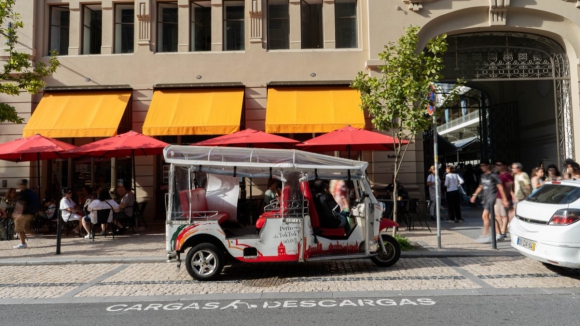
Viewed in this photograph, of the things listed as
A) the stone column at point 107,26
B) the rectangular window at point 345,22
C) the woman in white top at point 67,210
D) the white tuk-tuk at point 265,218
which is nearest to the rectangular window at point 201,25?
the stone column at point 107,26

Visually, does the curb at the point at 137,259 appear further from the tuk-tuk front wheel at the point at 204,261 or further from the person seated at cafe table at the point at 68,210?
the person seated at cafe table at the point at 68,210

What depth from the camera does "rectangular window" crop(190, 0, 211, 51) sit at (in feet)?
55.6

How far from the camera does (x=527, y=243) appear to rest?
25.0 feet

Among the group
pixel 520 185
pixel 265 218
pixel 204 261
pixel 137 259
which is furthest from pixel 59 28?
pixel 520 185

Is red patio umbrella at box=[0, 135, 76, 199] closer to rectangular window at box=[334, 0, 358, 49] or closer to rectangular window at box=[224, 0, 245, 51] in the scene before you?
rectangular window at box=[224, 0, 245, 51]

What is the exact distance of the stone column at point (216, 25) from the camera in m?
16.7

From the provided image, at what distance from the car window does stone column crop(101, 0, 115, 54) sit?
14.7 meters

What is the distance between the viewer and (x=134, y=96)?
1641cm

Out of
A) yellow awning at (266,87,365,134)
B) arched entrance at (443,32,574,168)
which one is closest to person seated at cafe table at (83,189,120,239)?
yellow awning at (266,87,365,134)

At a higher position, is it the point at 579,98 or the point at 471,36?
the point at 471,36

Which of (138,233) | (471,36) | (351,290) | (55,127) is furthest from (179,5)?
(351,290)

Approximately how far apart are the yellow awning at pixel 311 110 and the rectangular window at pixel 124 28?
18.4ft

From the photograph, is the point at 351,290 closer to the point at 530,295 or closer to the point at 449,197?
the point at 530,295

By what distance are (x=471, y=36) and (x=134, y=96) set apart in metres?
12.4
